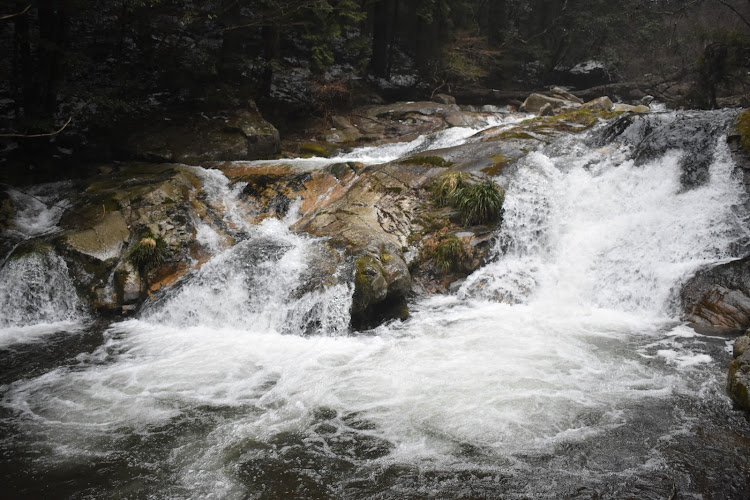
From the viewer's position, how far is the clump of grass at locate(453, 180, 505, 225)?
942 cm

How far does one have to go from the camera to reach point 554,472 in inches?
148

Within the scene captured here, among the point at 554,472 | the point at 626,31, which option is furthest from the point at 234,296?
the point at 626,31

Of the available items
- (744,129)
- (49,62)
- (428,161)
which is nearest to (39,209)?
(49,62)

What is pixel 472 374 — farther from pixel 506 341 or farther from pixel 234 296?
pixel 234 296

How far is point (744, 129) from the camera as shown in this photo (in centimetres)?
879

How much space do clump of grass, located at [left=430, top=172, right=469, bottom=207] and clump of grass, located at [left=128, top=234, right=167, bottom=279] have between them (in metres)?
5.76

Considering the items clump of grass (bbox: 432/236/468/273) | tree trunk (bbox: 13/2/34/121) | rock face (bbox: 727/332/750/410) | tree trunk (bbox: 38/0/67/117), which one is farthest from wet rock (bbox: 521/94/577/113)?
tree trunk (bbox: 13/2/34/121)

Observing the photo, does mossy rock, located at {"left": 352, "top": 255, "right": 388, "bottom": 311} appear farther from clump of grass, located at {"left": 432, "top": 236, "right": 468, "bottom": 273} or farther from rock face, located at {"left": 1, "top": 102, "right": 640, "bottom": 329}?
clump of grass, located at {"left": 432, "top": 236, "right": 468, "bottom": 273}

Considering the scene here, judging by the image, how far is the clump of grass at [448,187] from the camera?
32.4ft

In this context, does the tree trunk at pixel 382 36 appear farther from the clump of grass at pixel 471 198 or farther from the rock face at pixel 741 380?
the rock face at pixel 741 380

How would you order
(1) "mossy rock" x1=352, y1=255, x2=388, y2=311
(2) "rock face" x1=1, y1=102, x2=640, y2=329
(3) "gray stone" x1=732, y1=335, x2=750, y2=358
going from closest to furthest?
1. (3) "gray stone" x1=732, y1=335, x2=750, y2=358
2. (1) "mossy rock" x1=352, y1=255, x2=388, y2=311
3. (2) "rock face" x1=1, y1=102, x2=640, y2=329

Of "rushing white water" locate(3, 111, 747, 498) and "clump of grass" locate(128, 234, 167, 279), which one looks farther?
"clump of grass" locate(128, 234, 167, 279)

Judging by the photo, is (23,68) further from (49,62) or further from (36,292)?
(36,292)

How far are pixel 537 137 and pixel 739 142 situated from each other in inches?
171
